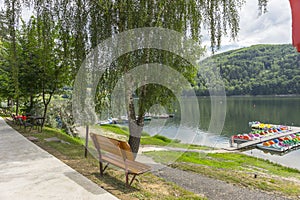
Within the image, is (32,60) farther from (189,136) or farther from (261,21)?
(189,136)

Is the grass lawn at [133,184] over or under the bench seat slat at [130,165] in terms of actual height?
under

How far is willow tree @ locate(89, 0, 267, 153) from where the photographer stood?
4512 mm

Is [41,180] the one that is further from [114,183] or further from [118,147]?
[118,147]

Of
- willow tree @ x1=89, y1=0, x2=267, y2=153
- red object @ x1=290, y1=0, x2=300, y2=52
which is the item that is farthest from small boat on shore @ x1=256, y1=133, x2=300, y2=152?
red object @ x1=290, y1=0, x2=300, y2=52

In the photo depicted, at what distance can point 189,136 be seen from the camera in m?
20.0

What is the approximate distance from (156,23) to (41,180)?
387 cm

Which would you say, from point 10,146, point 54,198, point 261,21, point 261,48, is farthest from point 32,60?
point 261,48

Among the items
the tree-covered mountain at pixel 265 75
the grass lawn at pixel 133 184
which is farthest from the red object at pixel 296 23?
the tree-covered mountain at pixel 265 75

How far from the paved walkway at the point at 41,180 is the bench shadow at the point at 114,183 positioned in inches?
9.4

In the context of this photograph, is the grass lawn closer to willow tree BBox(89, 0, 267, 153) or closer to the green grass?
willow tree BBox(89, 0, 267, 153)

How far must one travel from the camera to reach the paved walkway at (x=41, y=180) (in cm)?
353

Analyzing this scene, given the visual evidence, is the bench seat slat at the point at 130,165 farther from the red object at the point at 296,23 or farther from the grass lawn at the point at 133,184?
the red object at the point at 296,23

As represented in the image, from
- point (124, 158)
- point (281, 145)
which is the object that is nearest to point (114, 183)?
point (124, 158)

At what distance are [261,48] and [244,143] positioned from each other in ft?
411
